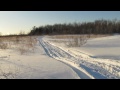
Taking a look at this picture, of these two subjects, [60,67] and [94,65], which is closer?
[60,67]

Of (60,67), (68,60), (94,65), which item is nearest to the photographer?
(60,67)

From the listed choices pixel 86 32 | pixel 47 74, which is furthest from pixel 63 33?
pixel 47 74

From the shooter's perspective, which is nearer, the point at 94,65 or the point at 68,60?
the point at 94,65

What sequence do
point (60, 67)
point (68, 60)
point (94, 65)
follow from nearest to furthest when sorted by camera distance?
1. point (60, 67)
2. point (94, 65)
3. point (68, 60)

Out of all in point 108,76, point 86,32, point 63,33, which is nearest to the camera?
point 108,76

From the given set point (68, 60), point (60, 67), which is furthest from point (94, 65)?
point (68, 60)

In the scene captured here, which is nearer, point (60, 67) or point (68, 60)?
point (60, 67)

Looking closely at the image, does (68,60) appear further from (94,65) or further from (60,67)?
(60,67)
